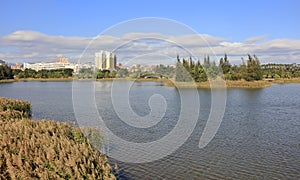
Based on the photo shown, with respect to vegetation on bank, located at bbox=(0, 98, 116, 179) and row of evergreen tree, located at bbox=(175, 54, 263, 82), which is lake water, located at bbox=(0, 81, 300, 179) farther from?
row of evergreen tree, located at bbox=(175, 54, 263, 82)

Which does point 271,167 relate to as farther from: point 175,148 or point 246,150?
point 175,148

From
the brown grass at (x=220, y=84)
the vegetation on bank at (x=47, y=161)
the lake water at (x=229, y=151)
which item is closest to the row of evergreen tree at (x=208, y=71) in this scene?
the brown grass at (x=220, y=84)

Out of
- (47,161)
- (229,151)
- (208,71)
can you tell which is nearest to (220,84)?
(208,71)

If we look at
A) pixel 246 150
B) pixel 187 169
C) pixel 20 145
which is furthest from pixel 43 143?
→ pixel 246 150

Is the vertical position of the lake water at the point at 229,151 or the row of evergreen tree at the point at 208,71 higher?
the row of evergreen tree at the point at 208,71

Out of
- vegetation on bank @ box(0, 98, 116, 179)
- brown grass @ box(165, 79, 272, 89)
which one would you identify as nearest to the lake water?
vegetation on bank @ box(0, 98, 116, 179)

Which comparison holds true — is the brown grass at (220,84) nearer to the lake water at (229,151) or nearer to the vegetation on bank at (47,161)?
the lake water at (229,151)

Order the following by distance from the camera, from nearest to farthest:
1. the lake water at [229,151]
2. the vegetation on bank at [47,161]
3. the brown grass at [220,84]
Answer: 1. the vegetation on bank at [47,161]
2. the lake water at [229,151]
3. the brown grass at [220,84]

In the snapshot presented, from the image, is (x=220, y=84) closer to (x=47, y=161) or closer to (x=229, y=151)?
(x=229, y=151)

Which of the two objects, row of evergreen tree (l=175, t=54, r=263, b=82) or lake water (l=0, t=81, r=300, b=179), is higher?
row of evergreen tree (l=175, t=54, r=263, b=82)

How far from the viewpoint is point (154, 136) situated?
16.6m

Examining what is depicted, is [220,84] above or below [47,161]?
above

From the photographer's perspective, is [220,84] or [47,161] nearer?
[47,161]

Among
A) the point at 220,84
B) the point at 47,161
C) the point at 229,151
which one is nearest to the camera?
the point at 47,161
